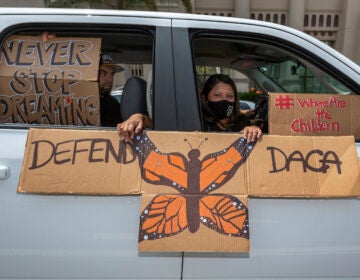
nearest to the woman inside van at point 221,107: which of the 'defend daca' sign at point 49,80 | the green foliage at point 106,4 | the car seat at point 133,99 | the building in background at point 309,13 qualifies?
the car seat at point 133,99

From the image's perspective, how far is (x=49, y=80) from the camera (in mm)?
1615

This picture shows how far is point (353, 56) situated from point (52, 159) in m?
23.0

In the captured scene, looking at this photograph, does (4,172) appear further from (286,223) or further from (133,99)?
(286,223)

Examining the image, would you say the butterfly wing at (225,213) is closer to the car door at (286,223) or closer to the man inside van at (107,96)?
the car door at (286,223)

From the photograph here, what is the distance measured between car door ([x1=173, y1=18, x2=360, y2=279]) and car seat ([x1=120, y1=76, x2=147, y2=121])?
274mm

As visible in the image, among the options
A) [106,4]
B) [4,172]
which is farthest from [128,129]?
[106,4]

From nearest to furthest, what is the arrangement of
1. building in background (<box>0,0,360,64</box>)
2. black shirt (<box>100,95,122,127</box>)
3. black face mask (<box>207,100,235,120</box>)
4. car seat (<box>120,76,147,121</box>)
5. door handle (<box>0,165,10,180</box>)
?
door handle (<box>0,165,10,180</box>)
car seat (<box>120,76,147,121</box>)
black shirt (<box>100,95,122,127</box>)
black face mask (<box>207,100,235,120</box>)
building in background (<box>0,0,360,64</box>)

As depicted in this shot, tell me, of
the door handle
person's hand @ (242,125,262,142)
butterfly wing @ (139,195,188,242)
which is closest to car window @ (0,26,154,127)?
the door handle

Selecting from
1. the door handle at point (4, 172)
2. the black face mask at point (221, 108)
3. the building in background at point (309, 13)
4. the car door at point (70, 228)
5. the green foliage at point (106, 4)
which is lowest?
the car door at point (70, 228)

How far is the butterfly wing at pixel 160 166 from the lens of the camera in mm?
1462

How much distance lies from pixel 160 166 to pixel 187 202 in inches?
7.9

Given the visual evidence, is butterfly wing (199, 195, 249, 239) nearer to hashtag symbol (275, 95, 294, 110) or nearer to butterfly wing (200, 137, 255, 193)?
butterfly wing (200, 137, 255, 193)

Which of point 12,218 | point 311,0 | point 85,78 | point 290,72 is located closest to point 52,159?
point 12,218

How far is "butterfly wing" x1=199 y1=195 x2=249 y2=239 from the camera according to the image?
1455 millimetres
